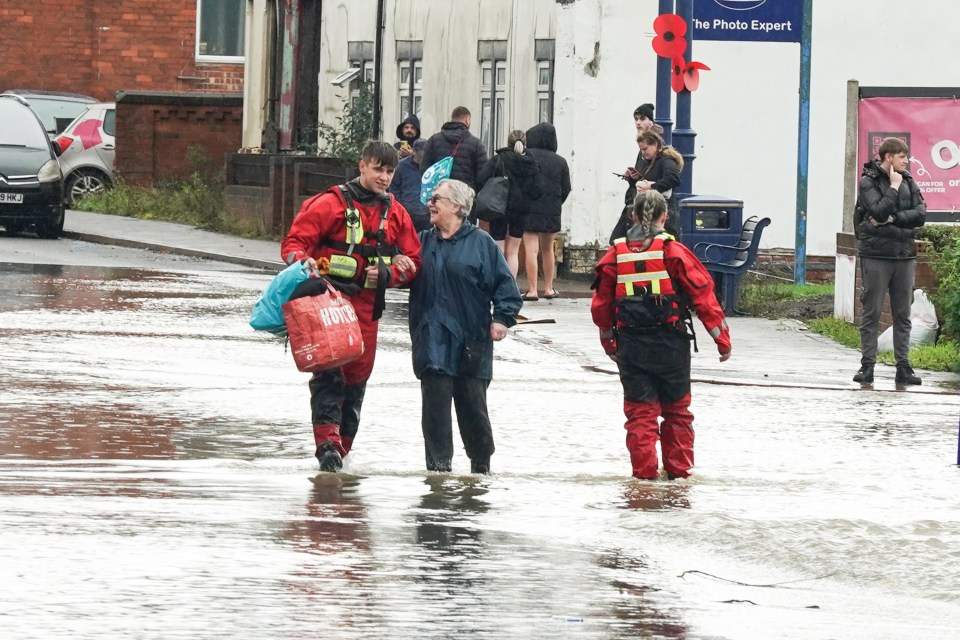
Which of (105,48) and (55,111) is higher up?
(105,48)

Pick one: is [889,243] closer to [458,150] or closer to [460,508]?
[458,150]

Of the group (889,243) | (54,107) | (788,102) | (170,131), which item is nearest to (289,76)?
(170,131)

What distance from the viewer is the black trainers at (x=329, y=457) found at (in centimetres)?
1002

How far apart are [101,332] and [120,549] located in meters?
8.88

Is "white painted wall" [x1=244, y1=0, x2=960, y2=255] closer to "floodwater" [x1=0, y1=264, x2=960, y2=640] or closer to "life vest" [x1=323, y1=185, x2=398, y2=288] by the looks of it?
"floodwater" [x1=0, y1=264, x2=960, y2=640]

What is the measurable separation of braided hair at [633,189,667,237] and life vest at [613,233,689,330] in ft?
0.27

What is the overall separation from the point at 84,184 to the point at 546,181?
16.2 m

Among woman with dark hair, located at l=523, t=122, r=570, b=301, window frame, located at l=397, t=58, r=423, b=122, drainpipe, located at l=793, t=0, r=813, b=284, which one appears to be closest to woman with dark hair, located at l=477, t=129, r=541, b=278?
woman with dark hair, located at l=523, t=122, r=570, b=301

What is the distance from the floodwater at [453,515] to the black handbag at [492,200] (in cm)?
488

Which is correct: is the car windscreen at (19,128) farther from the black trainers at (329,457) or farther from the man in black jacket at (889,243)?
the black trainers at (329,457)

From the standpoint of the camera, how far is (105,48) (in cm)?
4109

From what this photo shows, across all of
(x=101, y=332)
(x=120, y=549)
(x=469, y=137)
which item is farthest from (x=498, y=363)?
(x=120, y=549)

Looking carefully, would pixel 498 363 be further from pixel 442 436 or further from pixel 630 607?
pixel 630 607

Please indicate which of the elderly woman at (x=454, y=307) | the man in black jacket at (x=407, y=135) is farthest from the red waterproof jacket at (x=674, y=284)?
the man in black jacket at (x=407, y=135)
